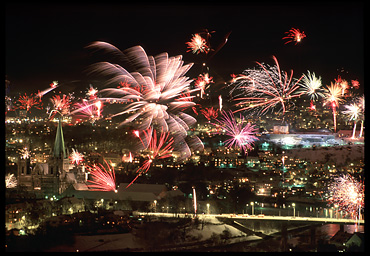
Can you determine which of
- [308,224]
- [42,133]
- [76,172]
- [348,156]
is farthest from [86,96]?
[348,156]

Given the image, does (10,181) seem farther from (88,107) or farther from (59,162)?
(88,107)

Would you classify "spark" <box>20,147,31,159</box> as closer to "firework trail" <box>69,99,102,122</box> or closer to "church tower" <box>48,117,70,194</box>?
"church tower" <box>48,117,70,194</box>

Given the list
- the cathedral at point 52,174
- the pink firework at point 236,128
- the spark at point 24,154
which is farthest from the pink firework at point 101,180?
the pink firework at point 236,128

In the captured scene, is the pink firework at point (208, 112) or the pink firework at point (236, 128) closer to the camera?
the pink firework at point (236, 128)

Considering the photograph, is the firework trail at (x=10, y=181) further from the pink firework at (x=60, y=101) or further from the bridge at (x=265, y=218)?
the bridge at (x=265, y=218)

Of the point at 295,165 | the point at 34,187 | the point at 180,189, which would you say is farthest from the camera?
the point at 295,165

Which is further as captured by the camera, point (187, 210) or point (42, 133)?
point (42, 133)

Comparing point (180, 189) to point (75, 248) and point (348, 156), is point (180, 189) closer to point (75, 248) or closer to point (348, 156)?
point (75, 248)
